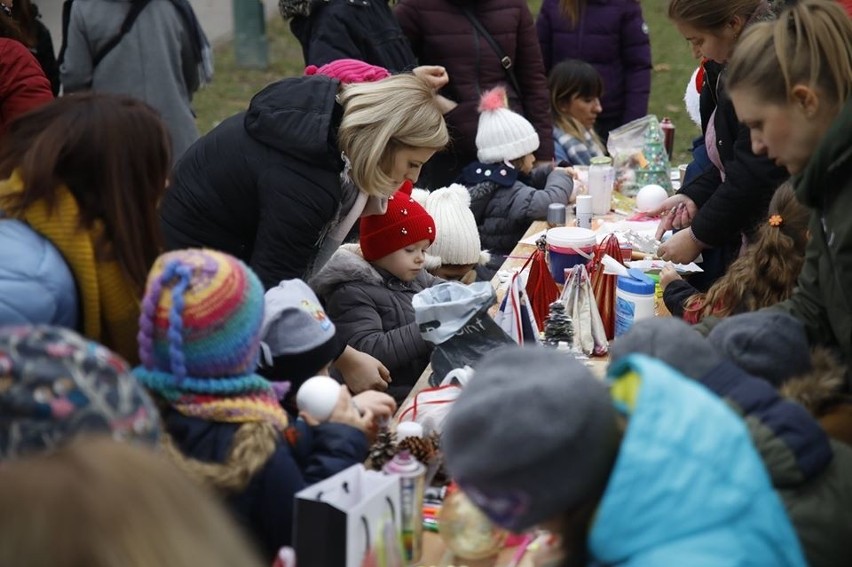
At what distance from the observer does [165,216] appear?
10.1ft

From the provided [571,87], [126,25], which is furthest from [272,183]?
[571,87]

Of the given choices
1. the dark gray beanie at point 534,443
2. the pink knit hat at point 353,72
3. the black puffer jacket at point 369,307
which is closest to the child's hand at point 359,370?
the black puffer jacket at point 369,307

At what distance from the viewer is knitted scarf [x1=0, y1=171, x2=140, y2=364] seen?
198 cm

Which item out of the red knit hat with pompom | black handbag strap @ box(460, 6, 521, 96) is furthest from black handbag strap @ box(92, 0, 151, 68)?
the red knit hat with pompom

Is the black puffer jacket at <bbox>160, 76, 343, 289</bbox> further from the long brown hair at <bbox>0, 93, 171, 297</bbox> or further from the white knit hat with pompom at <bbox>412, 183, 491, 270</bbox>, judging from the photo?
the white knit hat with pompom at <bbox>412, 183, 491, 270</bbox>

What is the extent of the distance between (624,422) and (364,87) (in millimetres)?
1776

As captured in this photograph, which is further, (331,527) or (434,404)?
(434,404)

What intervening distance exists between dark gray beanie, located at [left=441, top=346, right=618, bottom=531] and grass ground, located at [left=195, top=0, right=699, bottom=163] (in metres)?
6.64

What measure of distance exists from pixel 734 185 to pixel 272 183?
1.56m

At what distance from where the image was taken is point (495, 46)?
511 centimetres

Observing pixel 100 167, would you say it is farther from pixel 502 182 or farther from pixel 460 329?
Result: pixel 502 182

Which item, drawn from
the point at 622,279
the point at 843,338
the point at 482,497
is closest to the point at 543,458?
the point at 482,497

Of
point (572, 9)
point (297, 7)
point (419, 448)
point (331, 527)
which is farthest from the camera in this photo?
point (572, 9)

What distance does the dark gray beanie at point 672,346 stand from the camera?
1.73 m
